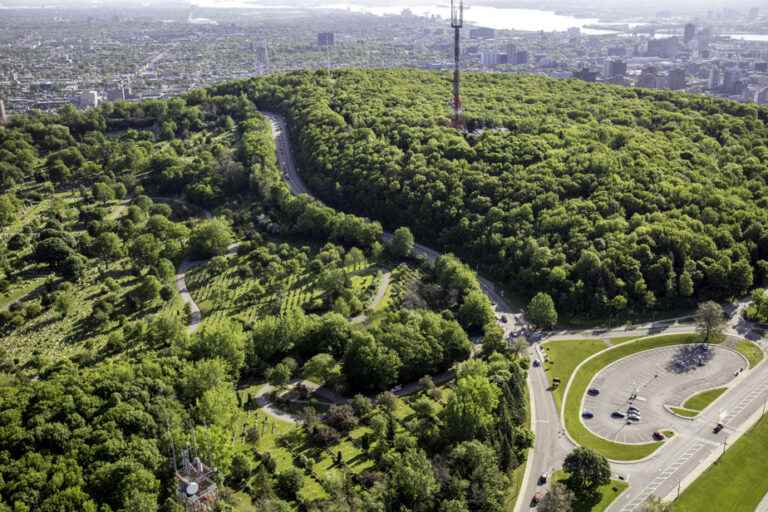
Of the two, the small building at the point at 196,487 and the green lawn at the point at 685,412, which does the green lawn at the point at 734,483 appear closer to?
the green lawn at the point at 685,412

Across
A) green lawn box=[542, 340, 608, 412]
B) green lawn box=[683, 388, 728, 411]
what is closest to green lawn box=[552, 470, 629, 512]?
green lawn box=[542, 340, 608, 412]

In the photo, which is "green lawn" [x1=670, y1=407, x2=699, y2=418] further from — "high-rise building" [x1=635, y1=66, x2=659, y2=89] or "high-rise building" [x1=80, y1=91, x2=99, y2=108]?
"high-rise building" [x1=80, y1=91, x2=99, y2=108]

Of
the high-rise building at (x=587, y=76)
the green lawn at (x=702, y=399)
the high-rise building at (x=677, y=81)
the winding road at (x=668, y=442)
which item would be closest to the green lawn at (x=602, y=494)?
the winding road at (x=668, y=442)

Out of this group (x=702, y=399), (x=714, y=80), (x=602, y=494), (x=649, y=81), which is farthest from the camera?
(x=714, y=80)

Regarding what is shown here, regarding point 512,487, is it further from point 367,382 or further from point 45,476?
point 45,476

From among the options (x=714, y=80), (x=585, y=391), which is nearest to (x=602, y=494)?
(x=585, y=391)

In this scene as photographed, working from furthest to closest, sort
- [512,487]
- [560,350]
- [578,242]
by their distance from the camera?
[578,242] → [560,350] → [512,487]

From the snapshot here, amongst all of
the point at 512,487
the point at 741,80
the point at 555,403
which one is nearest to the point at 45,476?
the point at 512,487

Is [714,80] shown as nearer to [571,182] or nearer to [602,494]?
[571,182]
